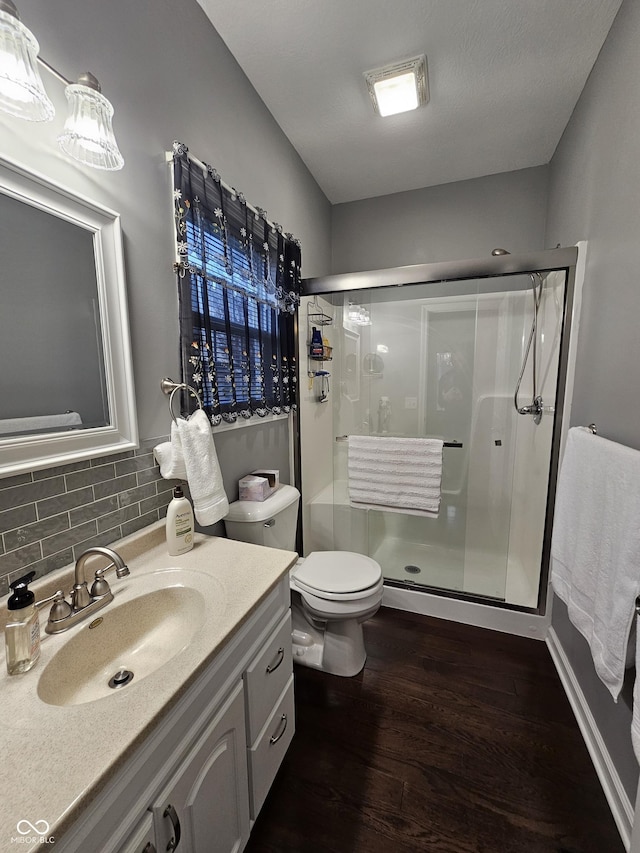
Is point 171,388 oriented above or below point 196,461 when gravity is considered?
above

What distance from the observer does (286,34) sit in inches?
55.6

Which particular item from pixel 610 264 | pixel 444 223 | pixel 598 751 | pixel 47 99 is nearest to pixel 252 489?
pixel 47 99

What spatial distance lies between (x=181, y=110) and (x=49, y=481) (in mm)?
1355

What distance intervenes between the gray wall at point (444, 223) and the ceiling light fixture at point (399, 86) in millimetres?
796

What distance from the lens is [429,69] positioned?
156 cm

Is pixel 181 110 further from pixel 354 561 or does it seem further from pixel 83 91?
pixel 354 561

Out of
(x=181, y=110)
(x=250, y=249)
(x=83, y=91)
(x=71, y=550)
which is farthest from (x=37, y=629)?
(x=181, y=110)

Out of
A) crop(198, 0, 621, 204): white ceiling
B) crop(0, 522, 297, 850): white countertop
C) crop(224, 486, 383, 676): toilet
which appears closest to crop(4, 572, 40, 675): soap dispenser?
crop(0, 522, 297, 850): white countertop

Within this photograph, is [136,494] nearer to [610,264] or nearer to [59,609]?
[59,609]

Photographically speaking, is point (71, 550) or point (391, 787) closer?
point (71, 550)

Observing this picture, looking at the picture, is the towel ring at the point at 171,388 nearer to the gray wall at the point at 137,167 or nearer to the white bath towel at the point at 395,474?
the gray wall at the point at 137,167

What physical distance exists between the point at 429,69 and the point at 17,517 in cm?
230

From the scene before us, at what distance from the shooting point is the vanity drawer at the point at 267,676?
37.1 inches

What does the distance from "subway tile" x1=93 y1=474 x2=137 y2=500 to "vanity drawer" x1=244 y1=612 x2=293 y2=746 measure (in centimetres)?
64
